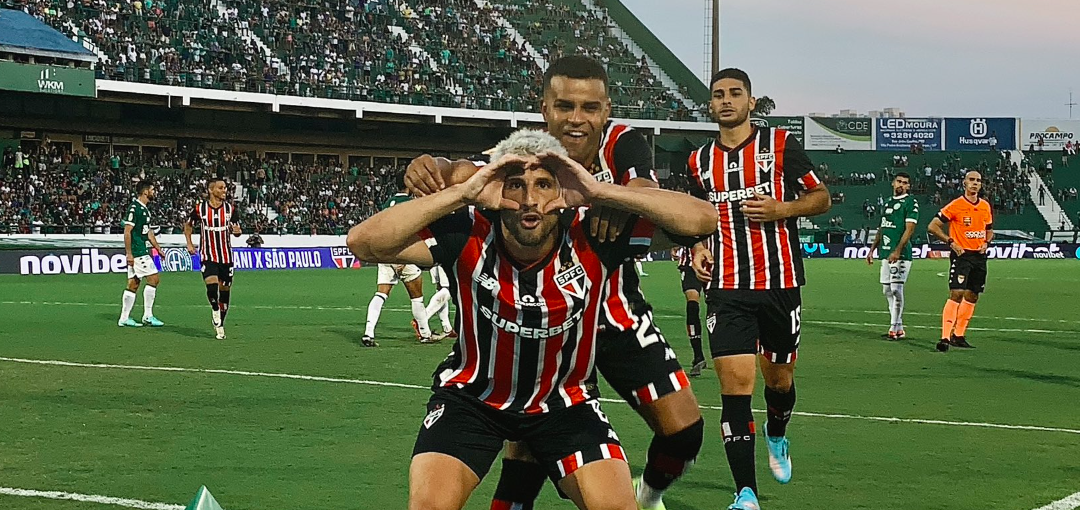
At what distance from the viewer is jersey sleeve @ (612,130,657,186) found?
5238mm

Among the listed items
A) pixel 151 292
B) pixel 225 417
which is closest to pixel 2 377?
pixel 225 417

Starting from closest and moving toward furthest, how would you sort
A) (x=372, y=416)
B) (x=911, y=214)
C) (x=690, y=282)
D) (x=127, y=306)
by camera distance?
(x=372, y=416) → (x=690, y=282) → (x=911, y=214) → (x=127, y=306)

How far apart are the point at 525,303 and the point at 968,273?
12477 mm

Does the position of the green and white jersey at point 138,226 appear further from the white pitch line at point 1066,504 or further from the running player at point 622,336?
the white pitch line at point 1066,504

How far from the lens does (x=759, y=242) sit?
7262 mm

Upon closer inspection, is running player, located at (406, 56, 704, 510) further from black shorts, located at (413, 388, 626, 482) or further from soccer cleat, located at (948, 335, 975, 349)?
soccer cleat, located at (948, 335, 975, 349)

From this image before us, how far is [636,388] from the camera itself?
5.43 metres

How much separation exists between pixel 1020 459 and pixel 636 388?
3767mm

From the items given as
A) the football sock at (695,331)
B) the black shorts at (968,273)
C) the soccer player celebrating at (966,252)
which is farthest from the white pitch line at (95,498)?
the black shorts at (968,273)

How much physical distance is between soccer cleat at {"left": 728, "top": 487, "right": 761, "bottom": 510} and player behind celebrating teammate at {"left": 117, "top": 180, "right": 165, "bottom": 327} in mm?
13827

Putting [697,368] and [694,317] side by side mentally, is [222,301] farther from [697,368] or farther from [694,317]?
[697,368]

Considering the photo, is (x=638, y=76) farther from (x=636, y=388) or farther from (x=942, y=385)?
(x=636, y=388)

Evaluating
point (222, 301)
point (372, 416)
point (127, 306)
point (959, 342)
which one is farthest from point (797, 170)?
point (127, 306)

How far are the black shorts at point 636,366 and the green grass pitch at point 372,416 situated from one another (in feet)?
4.47
